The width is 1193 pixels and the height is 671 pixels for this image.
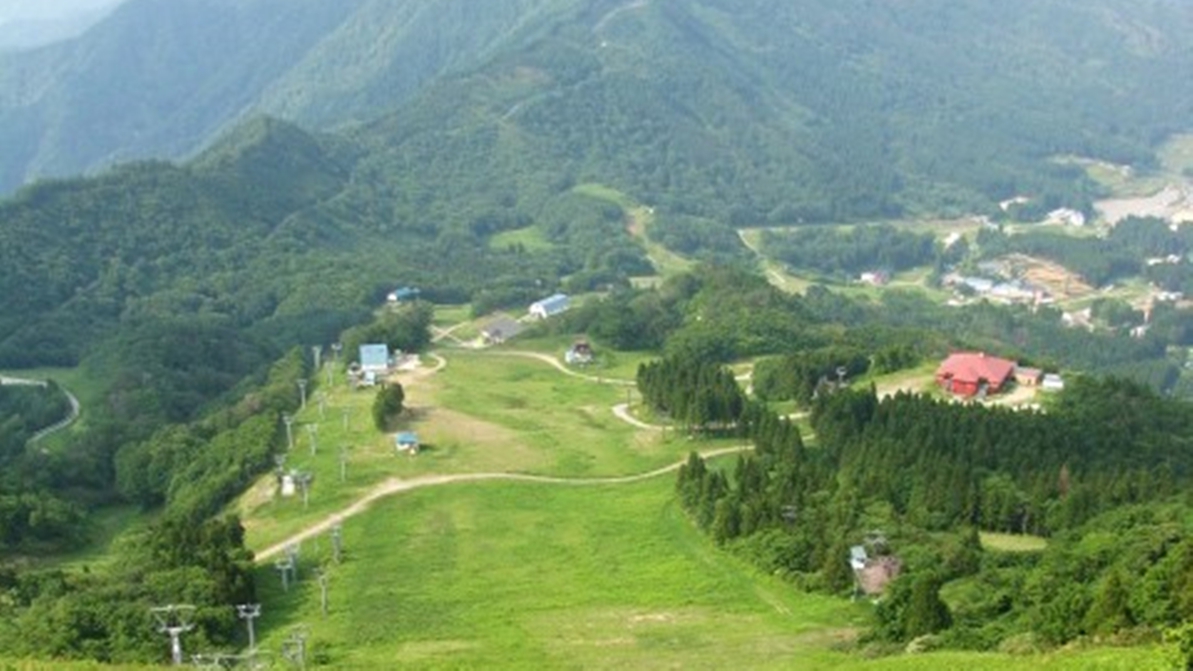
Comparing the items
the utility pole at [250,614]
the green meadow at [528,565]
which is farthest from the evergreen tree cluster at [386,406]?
the utility pole at [250,614]

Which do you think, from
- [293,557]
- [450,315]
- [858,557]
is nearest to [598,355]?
[450,315]

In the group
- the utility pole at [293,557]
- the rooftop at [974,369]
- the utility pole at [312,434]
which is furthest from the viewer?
the rooftop at [974,369]

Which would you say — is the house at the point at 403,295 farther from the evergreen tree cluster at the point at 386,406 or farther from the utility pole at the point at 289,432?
the evergreen tree cluster at the point at 386,406

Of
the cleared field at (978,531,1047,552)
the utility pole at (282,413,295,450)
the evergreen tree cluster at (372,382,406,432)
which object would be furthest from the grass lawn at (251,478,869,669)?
the utility pole at (282,413,295,450)

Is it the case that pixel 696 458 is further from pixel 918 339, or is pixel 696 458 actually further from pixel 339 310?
pixel 339 310

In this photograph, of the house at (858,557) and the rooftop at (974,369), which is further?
the rooftop at (974,369)

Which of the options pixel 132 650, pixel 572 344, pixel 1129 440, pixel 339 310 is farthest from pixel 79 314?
pixel 1129 440

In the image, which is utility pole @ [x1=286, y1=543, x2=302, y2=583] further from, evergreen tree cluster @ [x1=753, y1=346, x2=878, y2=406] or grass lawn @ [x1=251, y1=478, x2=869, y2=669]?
evergreen tree cluster @ [x1=753, y1=346, x2=878, y2=406]
